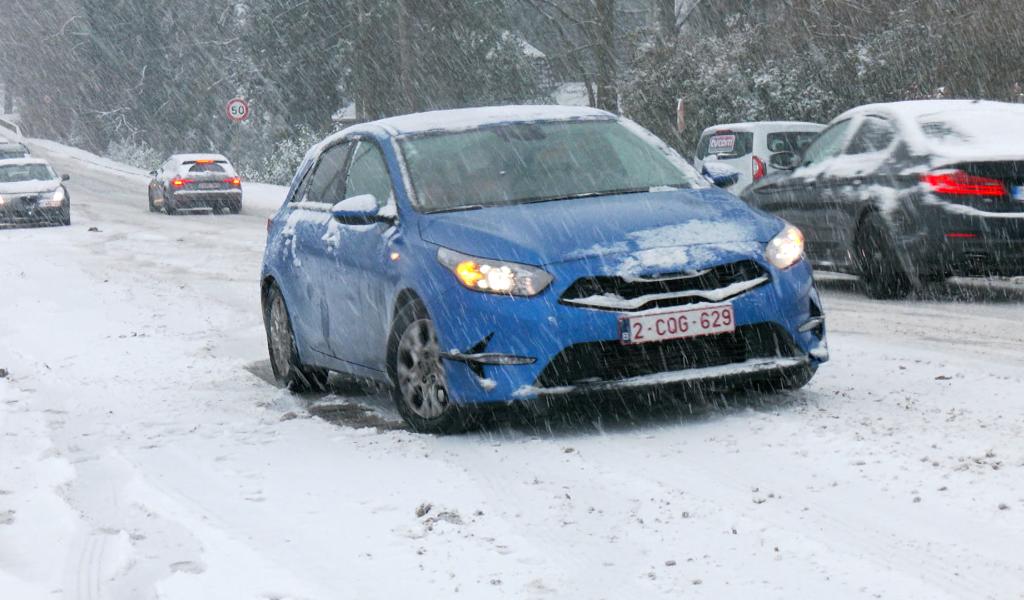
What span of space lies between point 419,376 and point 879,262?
238 inches

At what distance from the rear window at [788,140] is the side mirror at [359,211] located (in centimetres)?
1271

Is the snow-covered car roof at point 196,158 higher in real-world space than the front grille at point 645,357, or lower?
lower

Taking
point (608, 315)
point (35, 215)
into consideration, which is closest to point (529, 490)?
point (608, 315)

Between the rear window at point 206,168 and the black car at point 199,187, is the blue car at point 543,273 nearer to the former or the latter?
the black car at point 199,187

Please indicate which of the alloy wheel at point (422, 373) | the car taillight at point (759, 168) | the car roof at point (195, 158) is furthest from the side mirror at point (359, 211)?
the car roof at point (195, 158)

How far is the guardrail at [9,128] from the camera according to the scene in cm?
8344

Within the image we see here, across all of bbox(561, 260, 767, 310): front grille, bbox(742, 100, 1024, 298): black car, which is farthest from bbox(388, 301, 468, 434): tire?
bbox(742, 100, 1024, 298): black car

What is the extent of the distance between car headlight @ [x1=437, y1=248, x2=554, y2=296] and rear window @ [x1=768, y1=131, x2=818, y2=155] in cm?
1340

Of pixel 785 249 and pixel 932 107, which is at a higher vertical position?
pixel 932 107

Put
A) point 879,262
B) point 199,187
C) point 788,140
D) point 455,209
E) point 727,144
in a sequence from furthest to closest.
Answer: point 199,187
point 727,144
point 788,140
point 879,262
point 455,209

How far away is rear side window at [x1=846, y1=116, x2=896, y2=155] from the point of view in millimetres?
12125

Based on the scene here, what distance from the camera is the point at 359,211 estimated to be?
732cm

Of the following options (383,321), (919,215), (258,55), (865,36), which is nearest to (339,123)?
(258,55)

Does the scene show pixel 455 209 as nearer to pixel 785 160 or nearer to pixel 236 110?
pixel 785 160
